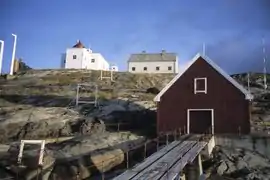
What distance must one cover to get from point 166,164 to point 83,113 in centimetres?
2181

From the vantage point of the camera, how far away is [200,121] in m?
29.6

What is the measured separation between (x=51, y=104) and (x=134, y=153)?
2066cm

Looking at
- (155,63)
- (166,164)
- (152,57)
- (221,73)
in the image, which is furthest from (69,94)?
(166,164)

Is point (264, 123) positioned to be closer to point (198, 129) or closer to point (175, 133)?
point (198, 129)

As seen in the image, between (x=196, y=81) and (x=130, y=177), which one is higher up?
(x=196, y=81)

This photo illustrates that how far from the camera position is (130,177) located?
1291 centimetres

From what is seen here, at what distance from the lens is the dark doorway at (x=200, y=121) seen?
96.4 feet

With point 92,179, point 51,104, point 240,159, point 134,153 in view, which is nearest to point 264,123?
point 240,159

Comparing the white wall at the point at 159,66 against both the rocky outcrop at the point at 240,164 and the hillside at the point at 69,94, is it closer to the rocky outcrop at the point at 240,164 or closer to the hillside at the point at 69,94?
the hillside at the point at 69,94

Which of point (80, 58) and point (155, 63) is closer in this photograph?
point (80, 58)

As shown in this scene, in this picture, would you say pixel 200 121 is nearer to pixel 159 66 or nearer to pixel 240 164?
pixel 240 164

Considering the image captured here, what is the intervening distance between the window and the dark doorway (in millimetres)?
1902

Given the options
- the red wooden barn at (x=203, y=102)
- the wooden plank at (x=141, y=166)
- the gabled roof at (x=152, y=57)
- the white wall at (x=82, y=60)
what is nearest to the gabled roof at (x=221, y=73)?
the red wooden barn at (x=203, y=102)

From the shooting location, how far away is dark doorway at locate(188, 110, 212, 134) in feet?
96.4
